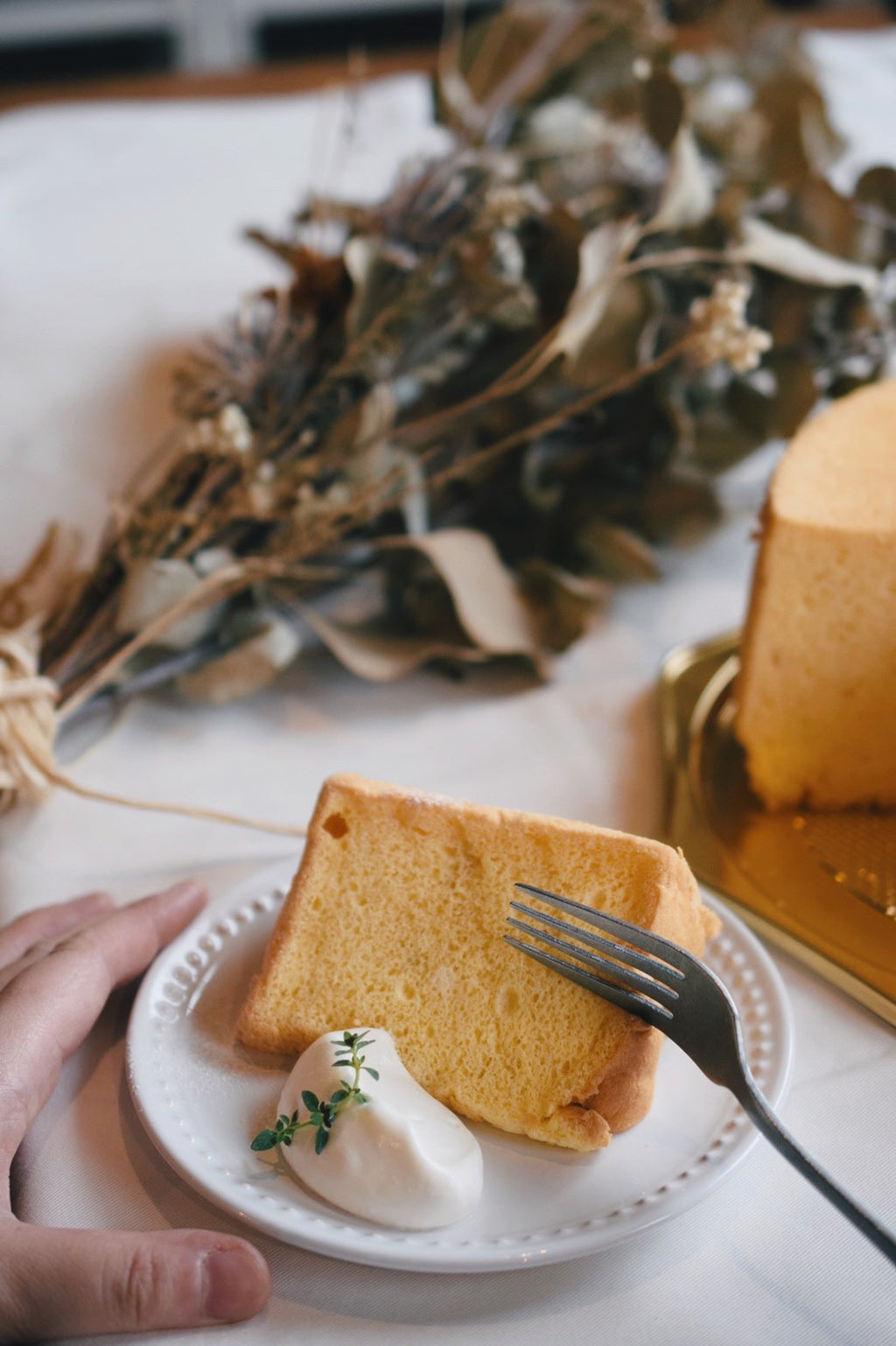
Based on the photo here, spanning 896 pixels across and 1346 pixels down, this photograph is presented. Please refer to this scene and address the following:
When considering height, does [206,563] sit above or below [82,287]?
below

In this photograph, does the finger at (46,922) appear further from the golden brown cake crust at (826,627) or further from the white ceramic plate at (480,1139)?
the golden brown cake crust at (826,627)

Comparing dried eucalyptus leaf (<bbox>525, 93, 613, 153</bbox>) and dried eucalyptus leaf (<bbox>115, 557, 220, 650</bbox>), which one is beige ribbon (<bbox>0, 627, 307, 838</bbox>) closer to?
dried eucalyptus leaf (<bbox>115, 557, 220, 650</bbox>)

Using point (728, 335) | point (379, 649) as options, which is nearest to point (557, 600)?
point (379, 649)

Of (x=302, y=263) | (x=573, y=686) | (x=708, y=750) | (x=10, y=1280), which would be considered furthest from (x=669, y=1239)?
(x=302, y=263)

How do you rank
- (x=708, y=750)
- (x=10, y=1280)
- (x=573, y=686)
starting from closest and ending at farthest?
(x=10, y=1280) → (x=708, y=750) → (x=573, y=686)

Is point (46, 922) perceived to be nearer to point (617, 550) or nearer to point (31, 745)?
point (31, 745)

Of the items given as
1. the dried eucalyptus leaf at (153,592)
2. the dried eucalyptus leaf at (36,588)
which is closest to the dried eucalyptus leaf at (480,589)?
the dried eucalyptus leaf at (153,592)

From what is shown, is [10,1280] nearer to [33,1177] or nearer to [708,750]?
[33,1177]

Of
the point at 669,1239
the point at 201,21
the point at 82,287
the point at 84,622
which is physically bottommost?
the point at 669,1239
